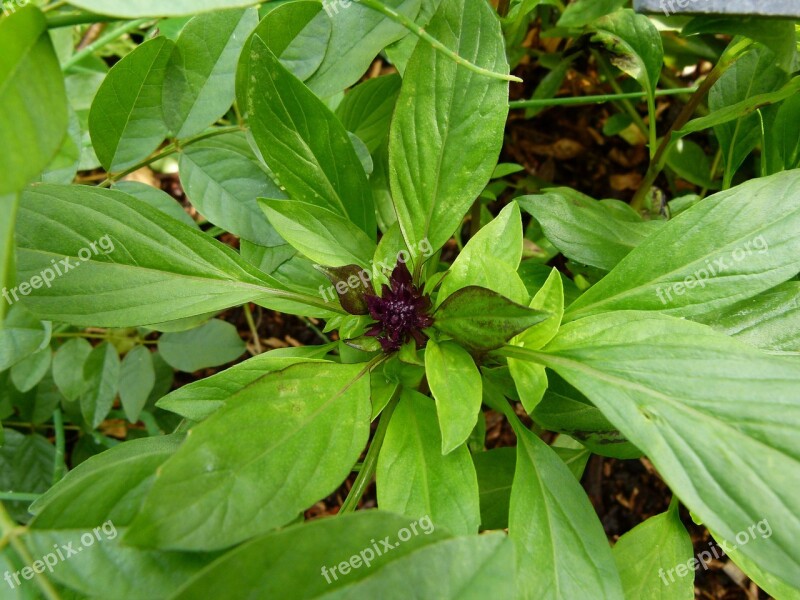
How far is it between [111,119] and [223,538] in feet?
1.81

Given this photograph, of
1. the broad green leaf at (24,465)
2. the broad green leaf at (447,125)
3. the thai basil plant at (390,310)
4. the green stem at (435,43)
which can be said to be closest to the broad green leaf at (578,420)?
the thai basil plant at (390,310)

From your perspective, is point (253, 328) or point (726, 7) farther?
point (253, 328)

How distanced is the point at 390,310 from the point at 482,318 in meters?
0.12

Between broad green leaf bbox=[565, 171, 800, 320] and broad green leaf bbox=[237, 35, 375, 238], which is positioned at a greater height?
broad green leaf bbox=[237, 35, 375, 238]

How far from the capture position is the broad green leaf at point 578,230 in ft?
2.72

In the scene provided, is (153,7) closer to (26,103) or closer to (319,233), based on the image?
(26,103)

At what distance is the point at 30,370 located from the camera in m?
0.99

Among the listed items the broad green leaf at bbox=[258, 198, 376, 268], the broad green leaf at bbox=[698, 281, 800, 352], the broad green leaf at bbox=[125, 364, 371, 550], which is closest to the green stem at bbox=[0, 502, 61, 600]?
the broad green leaf at bbox=[125, 364, 371, 550]

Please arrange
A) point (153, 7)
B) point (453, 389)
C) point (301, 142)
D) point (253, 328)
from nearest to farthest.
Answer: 1. point (153, 7)
2. point (453, 389)
3. point (301, 142)
4. point (253, 328)

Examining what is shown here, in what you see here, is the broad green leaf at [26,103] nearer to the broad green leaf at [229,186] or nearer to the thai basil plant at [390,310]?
the thai basil plant at [390,310]

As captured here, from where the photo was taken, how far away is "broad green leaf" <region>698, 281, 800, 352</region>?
726 millimetres

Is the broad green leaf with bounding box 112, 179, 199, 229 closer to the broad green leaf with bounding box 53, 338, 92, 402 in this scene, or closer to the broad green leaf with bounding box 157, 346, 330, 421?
the broad green leaf with bounding box 157, 346, 330, 421

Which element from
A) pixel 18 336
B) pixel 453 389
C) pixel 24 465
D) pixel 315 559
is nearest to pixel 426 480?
pixel 453 389

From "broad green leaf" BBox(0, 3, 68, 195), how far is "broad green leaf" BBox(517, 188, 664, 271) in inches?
21.9
